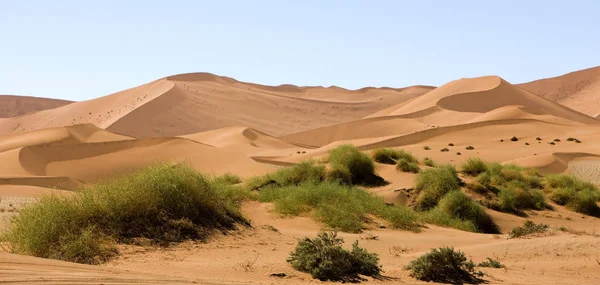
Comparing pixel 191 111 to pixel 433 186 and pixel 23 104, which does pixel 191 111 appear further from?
pixel 433 186

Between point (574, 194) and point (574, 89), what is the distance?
100214 millimetres

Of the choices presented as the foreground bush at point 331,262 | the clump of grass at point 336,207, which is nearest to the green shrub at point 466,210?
the clump of grass at point 336,207

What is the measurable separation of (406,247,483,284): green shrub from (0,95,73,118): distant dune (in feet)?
391

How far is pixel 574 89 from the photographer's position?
Answer: 117812 millimetres

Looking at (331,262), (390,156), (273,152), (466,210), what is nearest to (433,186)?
(466,210)

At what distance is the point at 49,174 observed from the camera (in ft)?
118

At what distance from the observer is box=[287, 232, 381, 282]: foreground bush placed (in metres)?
10.0

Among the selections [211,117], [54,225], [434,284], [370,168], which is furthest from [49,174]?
[211,117]

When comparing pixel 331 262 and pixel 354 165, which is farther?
pixel 354 165

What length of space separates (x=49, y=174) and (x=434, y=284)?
97.1 feet

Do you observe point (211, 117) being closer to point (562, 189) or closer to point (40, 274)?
point (562, 189)

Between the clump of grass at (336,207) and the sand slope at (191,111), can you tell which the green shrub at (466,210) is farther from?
the sand slope at (191,111)

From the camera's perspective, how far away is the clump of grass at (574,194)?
2388 centimetres

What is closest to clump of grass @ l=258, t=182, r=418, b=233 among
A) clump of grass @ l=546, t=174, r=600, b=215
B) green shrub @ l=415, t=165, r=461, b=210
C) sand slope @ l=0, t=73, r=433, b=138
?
green shrub @ l=415, t=165, r=461, b=210
